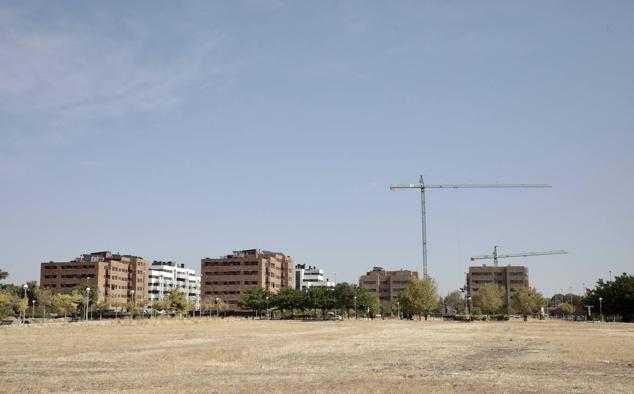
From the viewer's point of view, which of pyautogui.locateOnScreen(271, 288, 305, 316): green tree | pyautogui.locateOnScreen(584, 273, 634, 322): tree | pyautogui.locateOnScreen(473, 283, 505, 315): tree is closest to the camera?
pyautogui.locateOnScreen(584, 273, 634, 322): tree

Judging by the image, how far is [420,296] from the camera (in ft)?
492

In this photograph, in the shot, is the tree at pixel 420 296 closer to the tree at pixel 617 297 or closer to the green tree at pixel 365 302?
the green tree at pixel 365 302

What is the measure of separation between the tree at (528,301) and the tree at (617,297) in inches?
841

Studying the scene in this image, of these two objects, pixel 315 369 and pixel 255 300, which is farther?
pixel 255 300

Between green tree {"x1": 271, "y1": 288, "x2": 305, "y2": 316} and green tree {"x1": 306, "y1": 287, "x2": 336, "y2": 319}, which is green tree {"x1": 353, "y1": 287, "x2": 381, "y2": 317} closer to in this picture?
green tree {"x1": 306, "y1": 287, "x2": 336, "y2": 319}

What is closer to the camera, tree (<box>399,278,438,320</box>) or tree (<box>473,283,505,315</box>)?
tree (<box>399,278,438,320</box>)

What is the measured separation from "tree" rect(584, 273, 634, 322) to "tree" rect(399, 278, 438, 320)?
3754 centimetres

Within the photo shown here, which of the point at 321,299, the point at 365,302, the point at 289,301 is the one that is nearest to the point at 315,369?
the point at 321,299

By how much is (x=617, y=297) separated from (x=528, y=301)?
34798mm

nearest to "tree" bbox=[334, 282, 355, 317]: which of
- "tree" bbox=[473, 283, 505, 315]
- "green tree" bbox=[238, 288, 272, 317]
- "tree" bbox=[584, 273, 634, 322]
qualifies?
"green tree" bbox=[238, 288, 272, 317]

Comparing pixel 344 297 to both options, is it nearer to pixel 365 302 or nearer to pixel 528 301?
pixel 365 302

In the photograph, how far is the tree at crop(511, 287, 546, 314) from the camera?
173 metres

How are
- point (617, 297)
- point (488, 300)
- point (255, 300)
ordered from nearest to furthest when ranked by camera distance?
point (617, 297) < point (488, 300) < point (255, 300)

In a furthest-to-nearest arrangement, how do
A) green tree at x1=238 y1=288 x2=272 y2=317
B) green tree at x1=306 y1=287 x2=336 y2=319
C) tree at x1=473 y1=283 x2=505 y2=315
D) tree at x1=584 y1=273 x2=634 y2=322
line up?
green tree at x1=238 y1=288 x2=272 y2=317 → tree at x1=473 y1=283 x2=505 y2=315 → green tree at x1=306 y1=287 x2=336 y2=319 → tree at x1=584 y1=273 x2=634 y2=322
